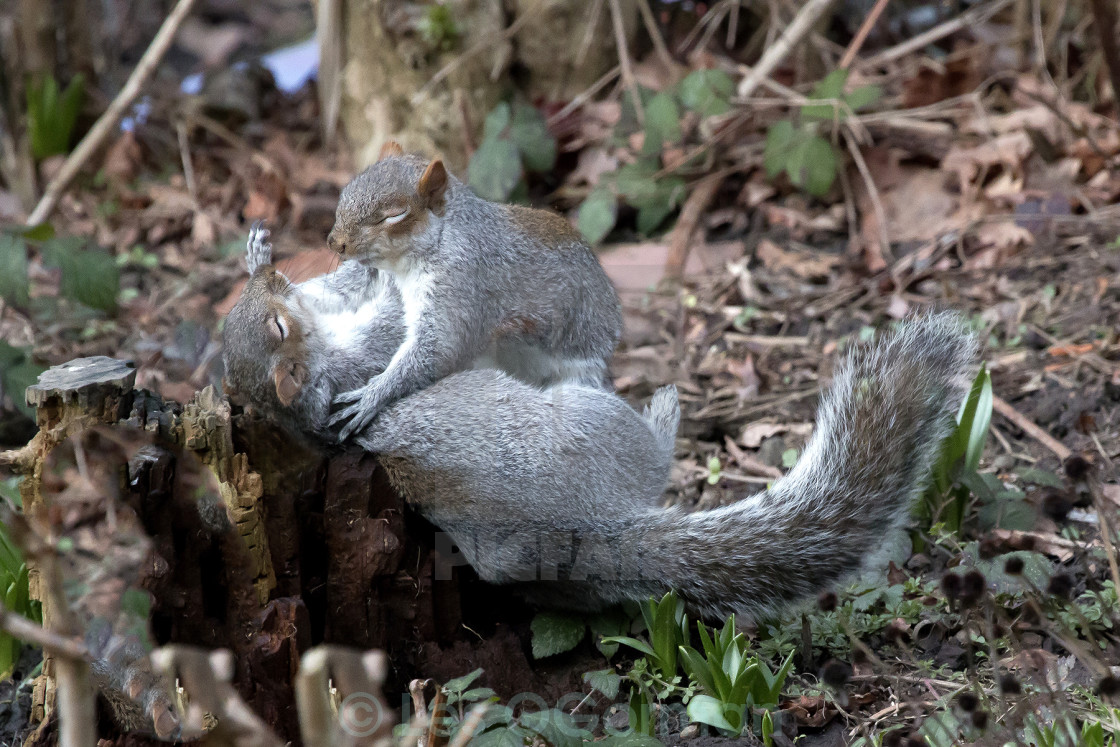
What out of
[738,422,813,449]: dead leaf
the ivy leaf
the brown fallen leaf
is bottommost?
[738,422,813,449]: dead leaf

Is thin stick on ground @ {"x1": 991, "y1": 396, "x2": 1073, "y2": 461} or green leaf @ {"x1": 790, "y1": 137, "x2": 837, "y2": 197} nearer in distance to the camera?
thin stick on ground @ {"x1": 991, "y1": 396, "x2": 1073, "y2": 461}

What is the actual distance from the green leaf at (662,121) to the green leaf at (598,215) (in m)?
0.38

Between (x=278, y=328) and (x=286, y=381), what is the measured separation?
0.29 metres

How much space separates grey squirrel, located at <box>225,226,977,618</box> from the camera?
10.0 ft

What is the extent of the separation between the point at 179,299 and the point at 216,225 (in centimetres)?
86

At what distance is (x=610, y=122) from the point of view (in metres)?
6.59

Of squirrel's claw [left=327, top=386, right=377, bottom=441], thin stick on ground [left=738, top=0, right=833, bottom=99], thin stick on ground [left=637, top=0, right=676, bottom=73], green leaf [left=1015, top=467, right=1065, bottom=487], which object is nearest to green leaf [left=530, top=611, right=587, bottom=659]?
squirrel's claw [left=327, top=386, right=377, bottom=441]

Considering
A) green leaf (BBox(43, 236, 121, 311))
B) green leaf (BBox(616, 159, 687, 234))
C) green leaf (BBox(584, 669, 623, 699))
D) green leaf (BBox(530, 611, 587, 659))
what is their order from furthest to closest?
green leaf (BBox(616, 159, 687, 234)) → green leaf (BBox(43, 236, 121, 311)) → green leaf (BBox(530, 611, 587, 659)) → green leaf (BBox(584, 669, 623, 699))

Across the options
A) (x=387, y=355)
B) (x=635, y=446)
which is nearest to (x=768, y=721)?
(x=635, y=446)

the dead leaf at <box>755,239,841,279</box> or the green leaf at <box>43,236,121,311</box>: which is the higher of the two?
the green leaf at <box>43,236,121,311</box>

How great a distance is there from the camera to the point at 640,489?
326 cm

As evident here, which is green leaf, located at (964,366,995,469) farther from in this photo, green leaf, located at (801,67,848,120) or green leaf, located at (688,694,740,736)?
green leaf, located at (801,67,848,120)

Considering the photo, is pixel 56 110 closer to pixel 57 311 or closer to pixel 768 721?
pixel 57 311

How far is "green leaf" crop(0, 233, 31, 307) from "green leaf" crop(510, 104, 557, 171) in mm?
2780
